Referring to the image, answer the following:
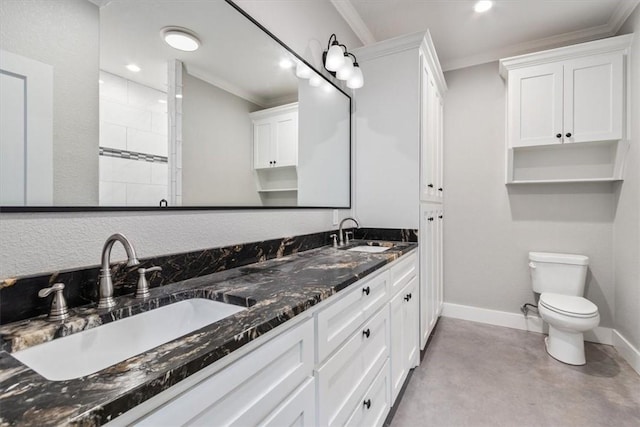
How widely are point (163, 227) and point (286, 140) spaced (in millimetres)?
870

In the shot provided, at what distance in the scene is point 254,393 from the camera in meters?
0.65

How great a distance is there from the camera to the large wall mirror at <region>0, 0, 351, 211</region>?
0.72 m

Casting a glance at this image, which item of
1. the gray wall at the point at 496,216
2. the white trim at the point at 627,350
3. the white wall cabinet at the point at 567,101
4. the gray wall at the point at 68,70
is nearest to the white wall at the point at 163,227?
the gray wall at the point at 68,70

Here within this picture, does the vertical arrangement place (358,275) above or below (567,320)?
above

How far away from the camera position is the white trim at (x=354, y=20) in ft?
7.22

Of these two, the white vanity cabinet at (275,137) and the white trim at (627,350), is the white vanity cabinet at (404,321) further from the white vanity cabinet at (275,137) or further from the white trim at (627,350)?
the white trim at (627,350)

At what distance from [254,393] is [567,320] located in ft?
7.83

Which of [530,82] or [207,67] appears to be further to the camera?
[530,82]

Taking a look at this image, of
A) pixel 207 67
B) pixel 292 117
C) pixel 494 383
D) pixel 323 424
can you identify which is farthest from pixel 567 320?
pixel 207 67

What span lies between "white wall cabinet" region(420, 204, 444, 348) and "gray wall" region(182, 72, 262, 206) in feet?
4.47

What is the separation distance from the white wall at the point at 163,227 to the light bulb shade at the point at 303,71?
0.10 meters

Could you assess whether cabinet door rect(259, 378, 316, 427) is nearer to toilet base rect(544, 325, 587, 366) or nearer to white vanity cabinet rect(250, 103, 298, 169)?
white vanity cabinet rect(250, 103, 298, 169)

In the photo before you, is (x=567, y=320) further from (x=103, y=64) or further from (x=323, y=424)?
(x=103, y=64)

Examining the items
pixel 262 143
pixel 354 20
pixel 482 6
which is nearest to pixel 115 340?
pixel 262 143
